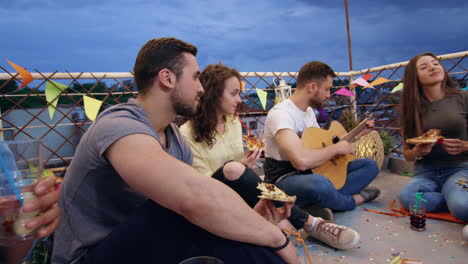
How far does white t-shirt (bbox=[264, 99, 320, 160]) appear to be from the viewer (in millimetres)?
1969

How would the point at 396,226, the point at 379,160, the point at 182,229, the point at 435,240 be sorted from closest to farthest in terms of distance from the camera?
the point at 182,229 < the point at 435,240 < the point at 396,226 < the point at 379,160

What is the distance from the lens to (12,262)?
662 mm

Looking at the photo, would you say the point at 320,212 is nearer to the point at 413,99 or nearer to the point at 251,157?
the point at 251,157

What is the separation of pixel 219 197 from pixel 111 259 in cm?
37

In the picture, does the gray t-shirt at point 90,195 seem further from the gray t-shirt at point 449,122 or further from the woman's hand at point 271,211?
the gray t-shirt at point 449,122

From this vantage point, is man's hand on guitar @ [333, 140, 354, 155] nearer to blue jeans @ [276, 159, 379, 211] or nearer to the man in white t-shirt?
the man in white t-shirt

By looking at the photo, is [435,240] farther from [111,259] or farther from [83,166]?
[83,166]

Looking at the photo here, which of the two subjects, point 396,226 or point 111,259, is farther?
point 396,226

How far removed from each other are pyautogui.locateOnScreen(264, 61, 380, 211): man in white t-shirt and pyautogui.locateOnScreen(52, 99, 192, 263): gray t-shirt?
3.65 ft

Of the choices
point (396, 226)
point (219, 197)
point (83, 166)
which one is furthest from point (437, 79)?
point (83, 166)

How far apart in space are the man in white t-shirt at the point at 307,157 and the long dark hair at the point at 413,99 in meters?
0.25

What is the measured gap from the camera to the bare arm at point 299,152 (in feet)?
6.14

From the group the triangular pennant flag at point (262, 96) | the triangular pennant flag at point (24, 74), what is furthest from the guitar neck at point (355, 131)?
the triangular pennant flag at point (24, 74)

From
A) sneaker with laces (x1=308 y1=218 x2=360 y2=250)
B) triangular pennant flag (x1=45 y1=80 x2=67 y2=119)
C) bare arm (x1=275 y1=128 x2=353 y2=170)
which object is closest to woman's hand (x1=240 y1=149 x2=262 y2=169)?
bare arm (x1=275 y1=128 x2=353 y2=170)
